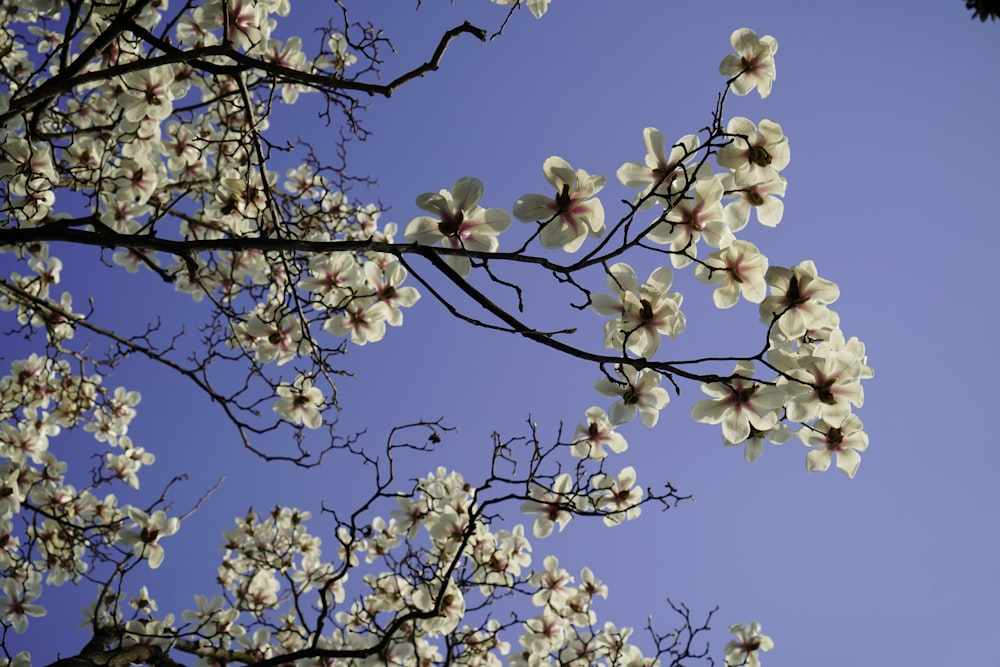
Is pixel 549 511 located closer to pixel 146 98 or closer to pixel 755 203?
pixel 755 203

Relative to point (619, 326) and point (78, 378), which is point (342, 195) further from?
point (619, 326)

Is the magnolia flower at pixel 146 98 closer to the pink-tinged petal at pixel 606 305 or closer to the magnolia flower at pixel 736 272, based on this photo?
the pink-tinged petal at pixel 606 305

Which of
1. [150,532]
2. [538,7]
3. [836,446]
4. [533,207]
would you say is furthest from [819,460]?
[150,532]

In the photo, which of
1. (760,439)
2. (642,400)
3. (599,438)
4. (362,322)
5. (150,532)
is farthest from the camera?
(150,532)

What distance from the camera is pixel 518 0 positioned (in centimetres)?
226

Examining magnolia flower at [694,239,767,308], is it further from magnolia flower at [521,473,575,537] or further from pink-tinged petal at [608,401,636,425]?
magnolia flower at [521,473,575,537]

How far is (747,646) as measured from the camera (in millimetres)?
4043

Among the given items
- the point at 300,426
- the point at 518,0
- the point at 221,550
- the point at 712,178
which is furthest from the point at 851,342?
the point at 221,550

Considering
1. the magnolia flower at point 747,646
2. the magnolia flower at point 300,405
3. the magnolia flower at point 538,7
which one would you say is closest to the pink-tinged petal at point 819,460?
the magnolia flower at point 538,7

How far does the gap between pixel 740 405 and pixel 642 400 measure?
0.94 feet

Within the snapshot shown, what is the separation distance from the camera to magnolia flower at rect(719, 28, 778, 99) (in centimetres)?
184

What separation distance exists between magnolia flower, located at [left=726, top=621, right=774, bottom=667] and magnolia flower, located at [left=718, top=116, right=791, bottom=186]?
11.6 ft

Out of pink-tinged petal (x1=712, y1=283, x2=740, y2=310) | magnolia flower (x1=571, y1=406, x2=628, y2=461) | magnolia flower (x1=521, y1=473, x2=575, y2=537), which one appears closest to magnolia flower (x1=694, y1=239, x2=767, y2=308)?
pink-tinged petal (x1=712, y1=283, x2=740, y2=310)

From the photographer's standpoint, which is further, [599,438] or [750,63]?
[599,438]
